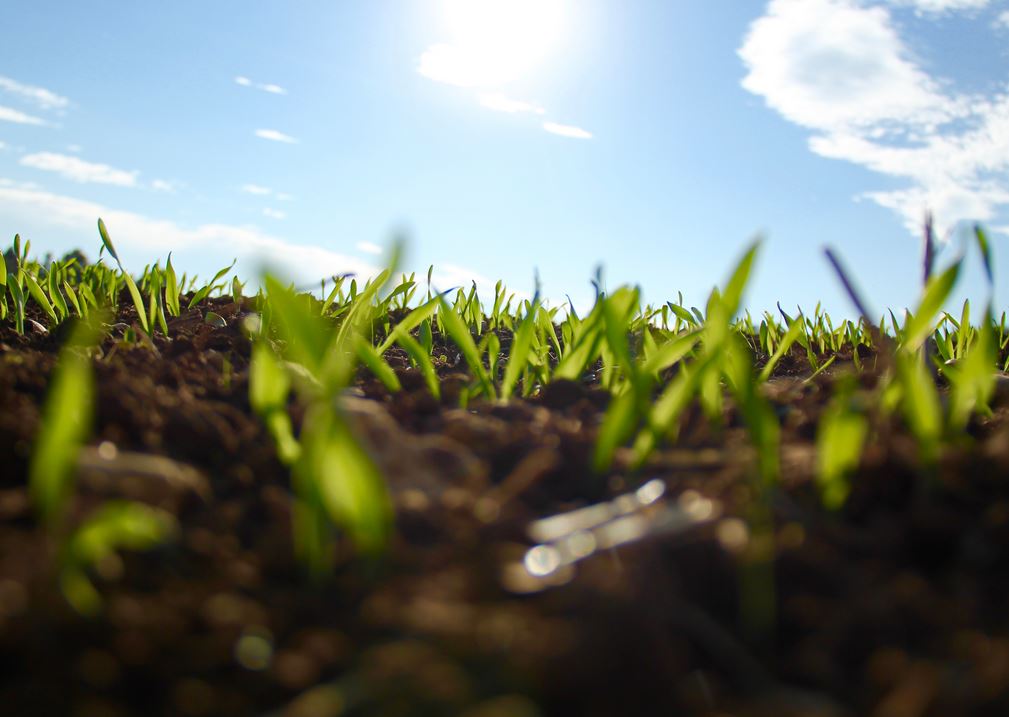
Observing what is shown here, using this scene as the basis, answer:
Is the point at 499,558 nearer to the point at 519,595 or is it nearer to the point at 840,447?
the point at 519,595

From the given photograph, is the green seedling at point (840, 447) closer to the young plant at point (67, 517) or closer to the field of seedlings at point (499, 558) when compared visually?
the field of seedlings at point (499, 558)

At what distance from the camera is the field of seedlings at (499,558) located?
1.80 ft

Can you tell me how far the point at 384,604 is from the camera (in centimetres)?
60

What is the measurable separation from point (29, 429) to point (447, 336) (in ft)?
5.77

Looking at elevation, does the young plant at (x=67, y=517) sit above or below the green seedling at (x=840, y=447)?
below

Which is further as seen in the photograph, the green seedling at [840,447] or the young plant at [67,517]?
the green seedling at [840,447]

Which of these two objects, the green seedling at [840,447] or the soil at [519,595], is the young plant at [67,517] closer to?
the soil at [519,595]

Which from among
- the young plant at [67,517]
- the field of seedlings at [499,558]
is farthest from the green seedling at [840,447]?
the young plant at [67,517]

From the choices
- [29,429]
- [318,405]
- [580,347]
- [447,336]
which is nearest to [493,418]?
[580,347]

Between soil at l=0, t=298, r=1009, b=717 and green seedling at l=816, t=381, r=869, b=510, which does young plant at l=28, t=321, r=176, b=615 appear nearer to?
soil at l=0, t=298, r=1009, b=717

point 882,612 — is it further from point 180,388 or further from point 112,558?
point 180,388

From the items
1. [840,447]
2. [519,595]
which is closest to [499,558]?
[519,595]

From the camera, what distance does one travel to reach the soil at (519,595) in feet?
1.78

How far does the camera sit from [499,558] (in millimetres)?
664
